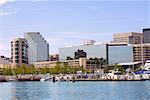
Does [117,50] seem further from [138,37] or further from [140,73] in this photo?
[140,73]

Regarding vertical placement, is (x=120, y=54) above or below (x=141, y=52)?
below

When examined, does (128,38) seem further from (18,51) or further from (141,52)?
(18,51)

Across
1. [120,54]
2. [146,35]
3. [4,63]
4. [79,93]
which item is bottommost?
[79,93]

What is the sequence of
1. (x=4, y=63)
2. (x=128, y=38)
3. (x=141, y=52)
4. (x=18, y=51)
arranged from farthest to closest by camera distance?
(x=128, y=38)
(x=4, y=63)
(x=141, y=52)
(x=18, y=51)

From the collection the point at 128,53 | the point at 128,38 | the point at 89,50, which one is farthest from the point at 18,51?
the point at 128,38

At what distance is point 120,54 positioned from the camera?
160m

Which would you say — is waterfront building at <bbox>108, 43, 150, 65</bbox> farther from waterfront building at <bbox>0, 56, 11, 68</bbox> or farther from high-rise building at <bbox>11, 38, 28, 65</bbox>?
waterfront building at <bbox>0, 56, 11, 68</bbox>

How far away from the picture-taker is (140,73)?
3720 inches

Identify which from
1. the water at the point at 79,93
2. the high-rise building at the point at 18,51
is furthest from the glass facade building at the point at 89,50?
the water at the point at 79,93

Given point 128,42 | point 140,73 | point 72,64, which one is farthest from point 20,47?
point 140,73

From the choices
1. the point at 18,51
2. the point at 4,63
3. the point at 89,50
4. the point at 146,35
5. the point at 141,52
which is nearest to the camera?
the point at 18,51

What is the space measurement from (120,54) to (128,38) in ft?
64.2

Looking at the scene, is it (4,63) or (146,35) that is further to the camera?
(146,35)

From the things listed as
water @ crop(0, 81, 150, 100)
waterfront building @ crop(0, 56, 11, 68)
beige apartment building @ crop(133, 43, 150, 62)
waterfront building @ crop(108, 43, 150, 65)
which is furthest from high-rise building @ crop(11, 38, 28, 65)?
water @ crop(0, 81, 150, 100)
